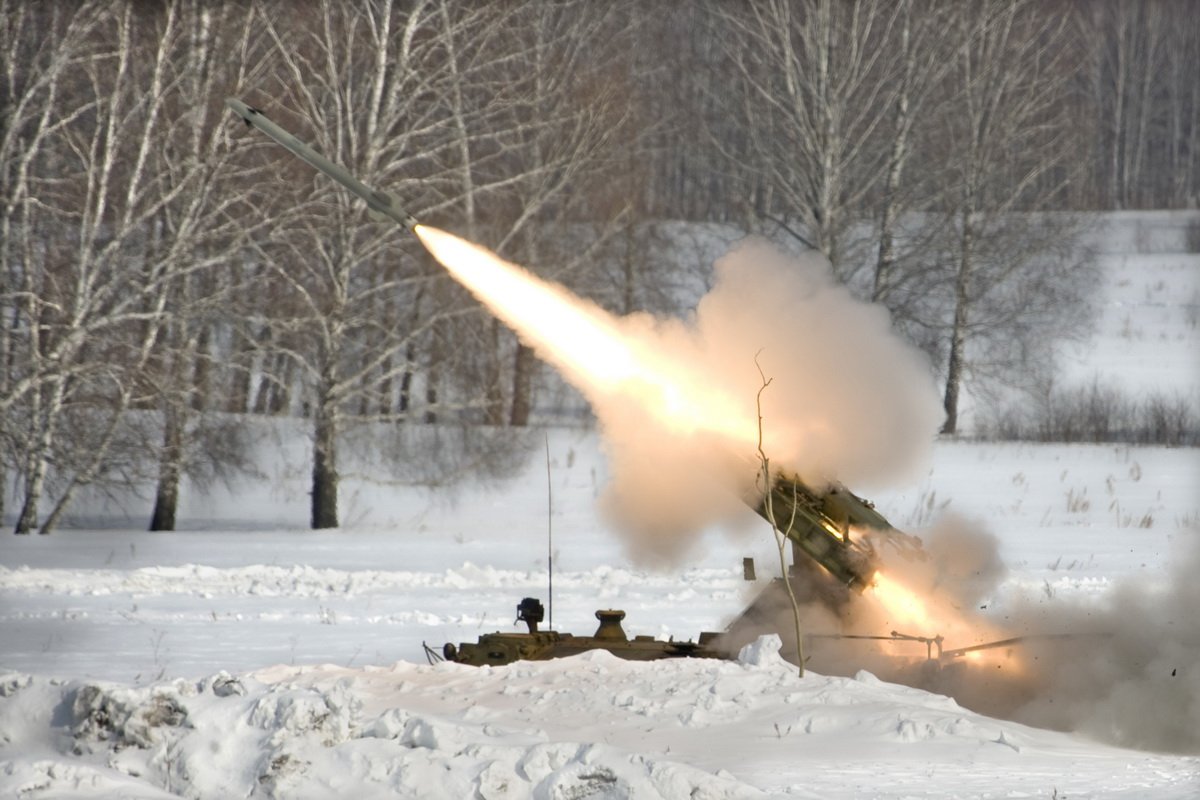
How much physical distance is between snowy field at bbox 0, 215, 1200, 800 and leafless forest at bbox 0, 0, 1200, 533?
5.99ft

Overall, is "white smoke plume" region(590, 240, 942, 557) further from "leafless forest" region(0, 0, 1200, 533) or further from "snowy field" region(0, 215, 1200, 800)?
"leafless forest" region(0, 0, 1200, 533)

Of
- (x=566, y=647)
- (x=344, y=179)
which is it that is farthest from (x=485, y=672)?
(x=344, y=179)

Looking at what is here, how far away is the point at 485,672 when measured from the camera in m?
13.0

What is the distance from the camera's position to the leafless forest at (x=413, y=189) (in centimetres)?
2206

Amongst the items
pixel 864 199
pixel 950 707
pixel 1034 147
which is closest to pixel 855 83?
pixel 864 199

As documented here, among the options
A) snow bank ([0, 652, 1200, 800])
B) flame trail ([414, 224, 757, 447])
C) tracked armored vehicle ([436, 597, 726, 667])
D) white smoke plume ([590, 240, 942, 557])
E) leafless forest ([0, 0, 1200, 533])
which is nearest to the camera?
snow bank ([0, 652, 1200, 800])

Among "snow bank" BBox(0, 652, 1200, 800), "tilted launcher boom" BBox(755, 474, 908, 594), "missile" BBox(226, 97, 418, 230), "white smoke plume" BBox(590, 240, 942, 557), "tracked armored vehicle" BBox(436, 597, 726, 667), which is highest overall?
"missile" BBox(226, 97, 418, 230)

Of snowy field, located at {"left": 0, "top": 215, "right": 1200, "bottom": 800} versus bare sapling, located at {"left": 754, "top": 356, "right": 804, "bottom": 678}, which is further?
bare sapling, located at {"left": 754, "top": 356, "right": 804, "bottom": 678}

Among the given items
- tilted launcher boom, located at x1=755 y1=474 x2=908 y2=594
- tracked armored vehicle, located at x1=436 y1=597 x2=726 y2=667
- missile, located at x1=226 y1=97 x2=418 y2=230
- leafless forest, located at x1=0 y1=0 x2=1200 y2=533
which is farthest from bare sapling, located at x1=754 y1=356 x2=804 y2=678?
leafless forest, located at x1=0 y1=0 x2=1200 y2=533

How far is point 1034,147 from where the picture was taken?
32.5 m

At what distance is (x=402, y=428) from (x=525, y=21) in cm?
638

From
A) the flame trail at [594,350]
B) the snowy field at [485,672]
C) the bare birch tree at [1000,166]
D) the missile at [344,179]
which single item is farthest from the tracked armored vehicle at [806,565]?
the bare birch tree at [1000,166]

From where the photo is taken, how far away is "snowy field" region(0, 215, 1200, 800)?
962 centimetres

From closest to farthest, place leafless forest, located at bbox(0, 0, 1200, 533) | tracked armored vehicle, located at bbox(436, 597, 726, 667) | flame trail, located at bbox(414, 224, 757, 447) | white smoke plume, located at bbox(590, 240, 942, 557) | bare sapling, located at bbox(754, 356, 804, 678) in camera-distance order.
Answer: bare sapling, located at bbox(754, 356, 804, 678), tracked armored vehicle, located at bbox(436, 597, 726, 667), white smoke plume, located at bbox(590, 240, 942, 557), flame trail, located at bbox(414, 224, 757, 447), leafless forest, located at bbox(0, 0, 1200, 533)
